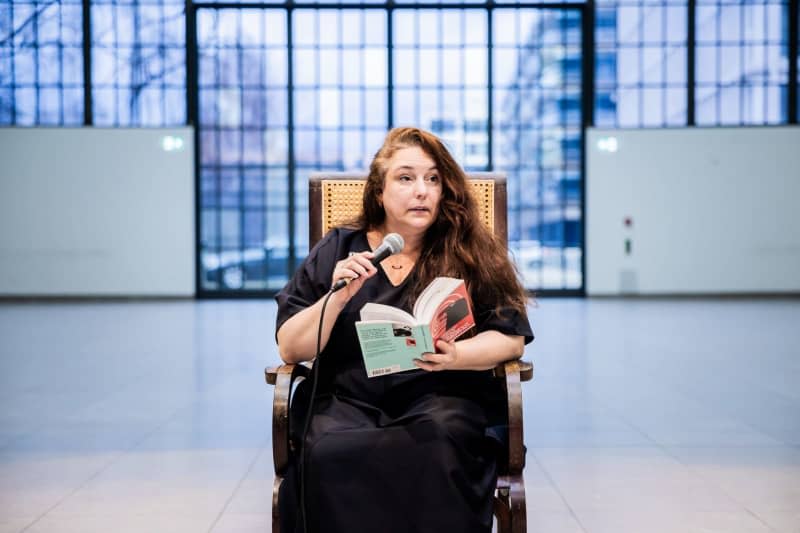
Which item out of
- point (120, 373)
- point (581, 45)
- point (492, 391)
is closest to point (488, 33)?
point (581, 45)

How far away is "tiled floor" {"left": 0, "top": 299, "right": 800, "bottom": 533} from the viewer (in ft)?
8.97

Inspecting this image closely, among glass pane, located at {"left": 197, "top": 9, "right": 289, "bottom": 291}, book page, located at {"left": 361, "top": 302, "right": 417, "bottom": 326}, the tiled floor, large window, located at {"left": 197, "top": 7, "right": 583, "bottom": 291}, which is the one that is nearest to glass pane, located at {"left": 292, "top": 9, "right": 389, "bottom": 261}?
large window, located at {"left": 197, "top": 7, "right": 583, "bottom": 291}

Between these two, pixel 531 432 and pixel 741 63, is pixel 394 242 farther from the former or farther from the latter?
pixel 741 63

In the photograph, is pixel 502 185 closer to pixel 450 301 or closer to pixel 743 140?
pixel 450 301

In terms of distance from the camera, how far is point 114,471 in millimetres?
3246

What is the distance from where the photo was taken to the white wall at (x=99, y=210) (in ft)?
40.9

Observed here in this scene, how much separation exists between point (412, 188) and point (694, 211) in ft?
37.6

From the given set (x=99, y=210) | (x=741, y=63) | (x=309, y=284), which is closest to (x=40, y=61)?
(x=99, y=210)

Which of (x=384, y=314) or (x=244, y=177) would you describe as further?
(x=244, y=177)

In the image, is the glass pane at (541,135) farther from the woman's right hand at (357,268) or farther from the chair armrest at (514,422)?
the woman's right hand at (357,268)

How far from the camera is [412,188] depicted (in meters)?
2.09

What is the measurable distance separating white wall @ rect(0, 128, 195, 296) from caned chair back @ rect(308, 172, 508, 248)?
10276 mm

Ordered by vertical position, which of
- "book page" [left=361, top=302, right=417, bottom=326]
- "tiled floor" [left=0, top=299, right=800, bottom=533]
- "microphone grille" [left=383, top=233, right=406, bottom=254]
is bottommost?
"tiled floor" [left=0, top=299, right=800, bottom=533]

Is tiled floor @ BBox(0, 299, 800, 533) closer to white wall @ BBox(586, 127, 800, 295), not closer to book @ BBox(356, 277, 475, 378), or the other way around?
book @ BBox(356, 277, 475, 378)
